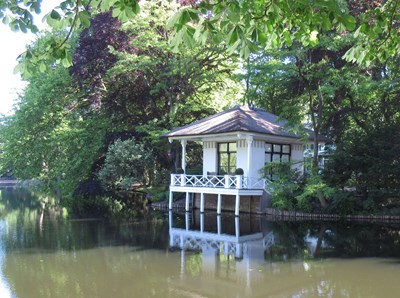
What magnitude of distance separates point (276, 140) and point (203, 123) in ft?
10.8

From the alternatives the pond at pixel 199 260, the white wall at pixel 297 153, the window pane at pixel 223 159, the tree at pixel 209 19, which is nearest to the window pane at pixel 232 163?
the window pane at pixel 223 159

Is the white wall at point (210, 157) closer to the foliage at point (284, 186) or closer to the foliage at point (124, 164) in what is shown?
the foliage at point (284, 186)

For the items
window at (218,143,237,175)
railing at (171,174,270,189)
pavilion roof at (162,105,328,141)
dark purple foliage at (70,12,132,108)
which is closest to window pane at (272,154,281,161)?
pavilion roof at (162,105,328,141)

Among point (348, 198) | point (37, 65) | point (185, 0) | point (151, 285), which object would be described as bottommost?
point (151, 285)

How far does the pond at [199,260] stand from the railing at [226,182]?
124 inches

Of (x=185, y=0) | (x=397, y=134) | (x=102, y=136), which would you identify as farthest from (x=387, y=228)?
(x=102, y=136)

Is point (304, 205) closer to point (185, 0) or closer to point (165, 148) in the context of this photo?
point (165, 148)

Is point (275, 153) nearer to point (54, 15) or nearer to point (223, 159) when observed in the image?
point (223, 159)

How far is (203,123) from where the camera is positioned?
19.3m

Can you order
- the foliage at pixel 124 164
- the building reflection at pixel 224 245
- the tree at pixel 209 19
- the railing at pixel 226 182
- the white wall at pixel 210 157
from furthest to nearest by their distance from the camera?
the foliage at pixel 124 164 < the white wall at pixel 210 157 < the railing at pixel 226 182 < the building reflection at pixel 224 245 < the tree at pixel 209 19

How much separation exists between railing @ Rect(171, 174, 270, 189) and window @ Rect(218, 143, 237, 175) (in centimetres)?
69

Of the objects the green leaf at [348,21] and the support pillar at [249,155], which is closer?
the green leaf at [348,21]

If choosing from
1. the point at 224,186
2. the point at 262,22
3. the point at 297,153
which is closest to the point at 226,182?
the point at 224,186

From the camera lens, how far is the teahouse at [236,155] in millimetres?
17156
